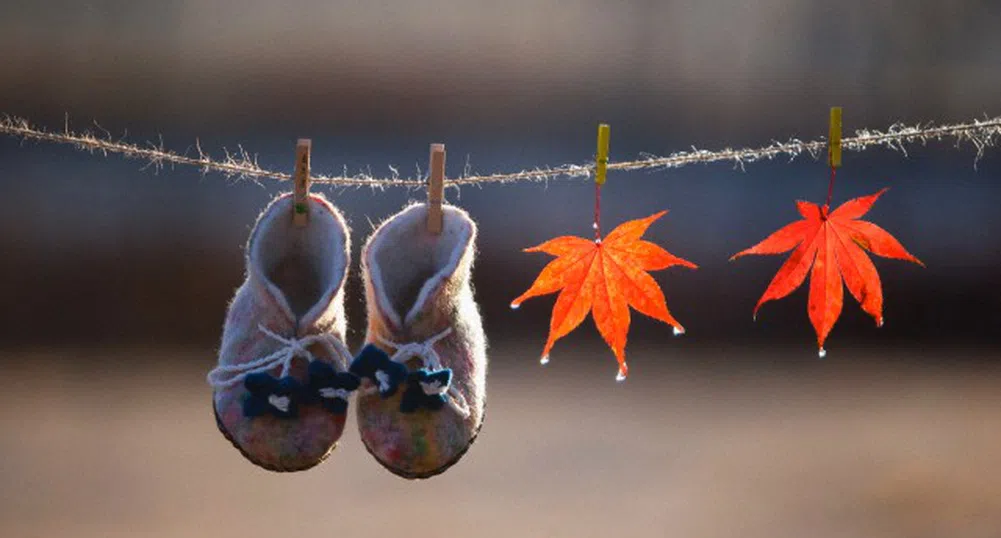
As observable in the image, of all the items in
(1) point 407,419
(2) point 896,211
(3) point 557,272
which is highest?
(2) point 896,211

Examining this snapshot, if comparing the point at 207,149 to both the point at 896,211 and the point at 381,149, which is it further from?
the point at 896,211

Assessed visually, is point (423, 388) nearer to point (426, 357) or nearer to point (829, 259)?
point (426, 357)

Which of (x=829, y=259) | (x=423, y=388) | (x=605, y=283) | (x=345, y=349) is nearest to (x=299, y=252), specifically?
(x=345, y=349)

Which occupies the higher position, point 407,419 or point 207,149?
point 207,149

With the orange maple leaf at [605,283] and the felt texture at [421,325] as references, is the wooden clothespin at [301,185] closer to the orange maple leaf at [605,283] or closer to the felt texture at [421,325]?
the felt texture at [421,325]

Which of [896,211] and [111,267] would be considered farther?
[896,211]

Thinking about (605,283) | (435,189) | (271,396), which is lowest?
(271,396)

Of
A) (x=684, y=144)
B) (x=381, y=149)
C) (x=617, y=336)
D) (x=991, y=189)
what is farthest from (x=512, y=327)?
(x=617, y=336)

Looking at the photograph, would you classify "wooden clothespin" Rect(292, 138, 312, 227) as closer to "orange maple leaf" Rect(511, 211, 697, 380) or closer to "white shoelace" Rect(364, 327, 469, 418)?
"white shoelace" Rect(364, 327, 469, 418)
